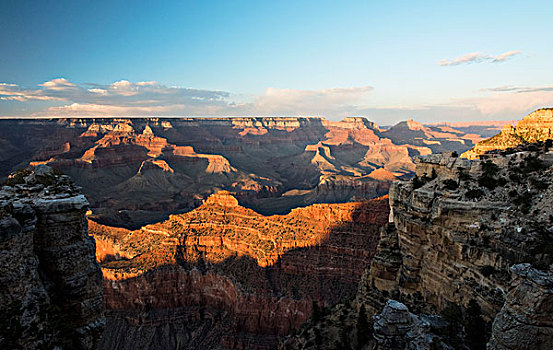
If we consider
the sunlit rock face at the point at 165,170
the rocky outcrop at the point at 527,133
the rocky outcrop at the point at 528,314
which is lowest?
the sunlit rock face at the point at 165,170

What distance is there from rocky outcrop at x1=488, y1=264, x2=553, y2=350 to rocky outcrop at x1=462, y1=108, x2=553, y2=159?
22984 mm

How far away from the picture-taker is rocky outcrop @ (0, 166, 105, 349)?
976 centimetres

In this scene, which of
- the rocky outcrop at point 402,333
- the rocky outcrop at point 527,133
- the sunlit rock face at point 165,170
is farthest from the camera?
the sunlit rock face at point 165,170

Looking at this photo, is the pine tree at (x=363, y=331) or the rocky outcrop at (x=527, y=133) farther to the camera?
the rocky outcrop at (x=527, y=133)

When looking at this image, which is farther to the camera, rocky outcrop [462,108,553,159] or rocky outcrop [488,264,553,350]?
rocky outcrop [462,108,553,159]

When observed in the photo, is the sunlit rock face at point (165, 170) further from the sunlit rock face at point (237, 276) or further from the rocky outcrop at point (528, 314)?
the rocky outcrop at point (528, 314)

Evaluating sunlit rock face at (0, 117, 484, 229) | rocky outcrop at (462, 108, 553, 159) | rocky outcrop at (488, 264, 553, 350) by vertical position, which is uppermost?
rocky outcrop at (462, 108, 553, 159)

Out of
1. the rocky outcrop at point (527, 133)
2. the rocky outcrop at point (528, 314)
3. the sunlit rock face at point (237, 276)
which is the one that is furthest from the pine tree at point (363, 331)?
the rocky outcrop at point (527, 133)

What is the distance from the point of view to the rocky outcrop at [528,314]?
31.8ft

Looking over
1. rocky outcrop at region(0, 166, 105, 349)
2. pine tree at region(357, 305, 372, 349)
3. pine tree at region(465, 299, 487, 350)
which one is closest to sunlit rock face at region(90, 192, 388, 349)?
pine tree at region(357, 305, 372, 349)

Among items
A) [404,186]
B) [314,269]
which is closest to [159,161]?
[314,269]

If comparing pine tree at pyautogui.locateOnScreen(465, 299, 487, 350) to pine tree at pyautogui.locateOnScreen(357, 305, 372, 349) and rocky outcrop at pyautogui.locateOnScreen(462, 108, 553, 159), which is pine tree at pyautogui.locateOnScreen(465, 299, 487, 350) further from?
rocky outcrop at pyautogui.locateOnScreen(462, 108, 553, 159)

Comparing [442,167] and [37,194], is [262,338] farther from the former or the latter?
[37,194]

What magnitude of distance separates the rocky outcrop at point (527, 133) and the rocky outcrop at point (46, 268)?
3225cm
